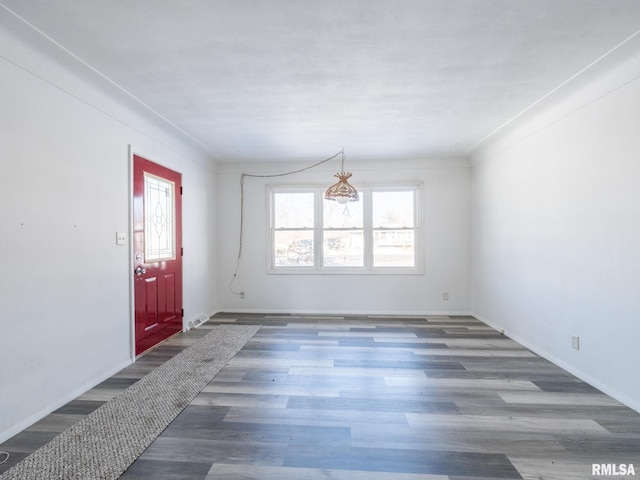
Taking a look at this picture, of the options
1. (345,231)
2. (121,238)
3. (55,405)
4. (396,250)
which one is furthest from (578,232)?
(55,405)

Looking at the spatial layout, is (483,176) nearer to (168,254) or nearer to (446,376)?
(446,376)

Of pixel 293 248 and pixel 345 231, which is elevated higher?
pixel 345 231

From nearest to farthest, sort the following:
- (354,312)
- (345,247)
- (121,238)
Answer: (121,238), (354,312), (345,247)

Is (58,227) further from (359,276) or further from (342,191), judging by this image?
(359,276)

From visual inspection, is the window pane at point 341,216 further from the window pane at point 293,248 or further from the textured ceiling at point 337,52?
the textured ceiling at point 337,52

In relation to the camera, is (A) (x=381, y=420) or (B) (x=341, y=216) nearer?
(A) (x=381, y=420)

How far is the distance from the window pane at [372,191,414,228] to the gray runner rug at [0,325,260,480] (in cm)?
328

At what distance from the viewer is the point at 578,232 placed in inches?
111

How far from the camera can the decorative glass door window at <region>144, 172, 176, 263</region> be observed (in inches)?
137

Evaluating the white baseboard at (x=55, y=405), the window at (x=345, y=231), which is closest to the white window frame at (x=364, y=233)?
the window at (x=345, y=231)

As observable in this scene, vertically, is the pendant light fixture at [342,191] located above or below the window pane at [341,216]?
above

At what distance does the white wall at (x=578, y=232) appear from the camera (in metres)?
2.34

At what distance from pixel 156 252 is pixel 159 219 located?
400 mm

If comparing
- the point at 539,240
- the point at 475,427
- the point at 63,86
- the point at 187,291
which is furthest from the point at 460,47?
the point at 187,291
